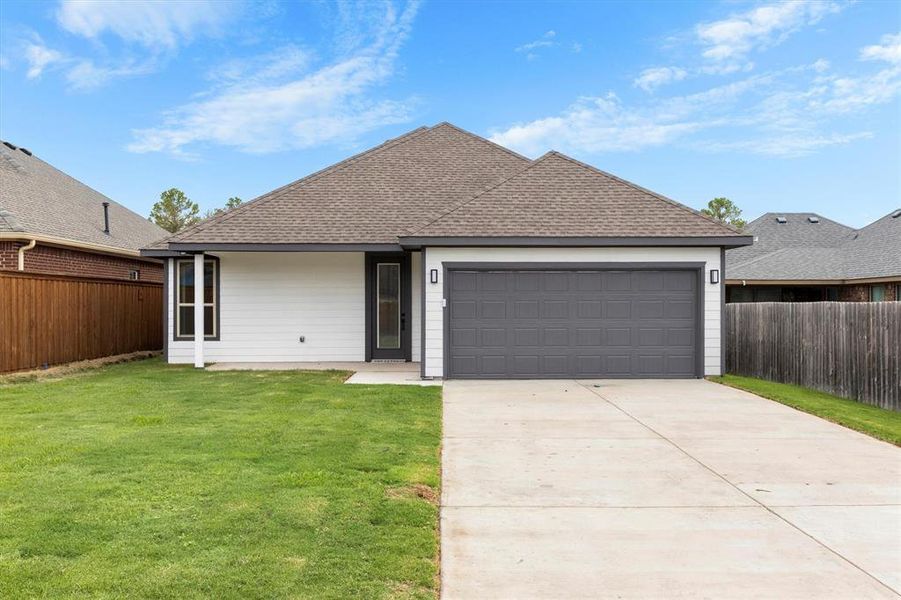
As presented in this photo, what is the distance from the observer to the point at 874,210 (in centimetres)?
3419

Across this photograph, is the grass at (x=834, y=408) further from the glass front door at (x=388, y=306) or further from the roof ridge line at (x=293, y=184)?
the roof ridge line at (x=293, y=184)

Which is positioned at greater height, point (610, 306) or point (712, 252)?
point (712, 252)

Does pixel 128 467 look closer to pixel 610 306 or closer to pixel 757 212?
pixel 610 306

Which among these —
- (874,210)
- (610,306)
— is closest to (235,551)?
(610,306)

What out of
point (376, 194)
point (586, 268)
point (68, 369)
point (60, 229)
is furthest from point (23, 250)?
point (586, 268)

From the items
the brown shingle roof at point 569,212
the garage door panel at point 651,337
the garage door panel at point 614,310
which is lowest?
the garage door panel at point 651,337

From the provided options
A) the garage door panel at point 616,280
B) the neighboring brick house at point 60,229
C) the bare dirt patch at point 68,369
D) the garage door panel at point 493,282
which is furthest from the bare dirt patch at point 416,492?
the neighboring brick house at point 60,229

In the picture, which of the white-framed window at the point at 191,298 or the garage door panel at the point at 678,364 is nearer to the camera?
the garage door panel at the point at 678,364

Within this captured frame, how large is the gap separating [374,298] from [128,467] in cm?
945

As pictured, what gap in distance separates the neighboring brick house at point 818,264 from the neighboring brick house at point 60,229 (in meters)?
20.5

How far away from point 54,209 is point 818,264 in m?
25.5

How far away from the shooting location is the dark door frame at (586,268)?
39.2 feet

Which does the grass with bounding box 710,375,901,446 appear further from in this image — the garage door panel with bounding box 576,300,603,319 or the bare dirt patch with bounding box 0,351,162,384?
the bare dirt patch with bounding box 0,351,162,384

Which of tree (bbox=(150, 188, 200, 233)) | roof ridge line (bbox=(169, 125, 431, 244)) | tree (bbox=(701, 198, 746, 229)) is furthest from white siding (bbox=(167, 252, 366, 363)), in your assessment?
tree (bbox=(701, 198, 746, 229))
